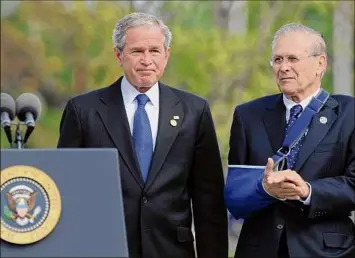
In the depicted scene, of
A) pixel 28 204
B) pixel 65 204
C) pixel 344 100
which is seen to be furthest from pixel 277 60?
pixel 28 204

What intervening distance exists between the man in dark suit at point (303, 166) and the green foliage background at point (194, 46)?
612 centimetres

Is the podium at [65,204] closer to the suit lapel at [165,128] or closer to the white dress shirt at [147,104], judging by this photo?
the suit lapel at [165,128]

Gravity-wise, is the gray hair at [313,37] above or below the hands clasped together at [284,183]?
above

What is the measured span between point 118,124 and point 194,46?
636 centimetres

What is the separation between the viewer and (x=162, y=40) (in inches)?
206

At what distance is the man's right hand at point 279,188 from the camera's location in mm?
4770

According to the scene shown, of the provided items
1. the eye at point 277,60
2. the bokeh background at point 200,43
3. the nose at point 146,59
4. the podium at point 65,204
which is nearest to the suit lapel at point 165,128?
the nose at point 146,59

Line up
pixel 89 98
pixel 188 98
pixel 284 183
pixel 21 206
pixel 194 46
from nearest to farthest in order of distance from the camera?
pixel 21 206 < pixel 284 183 < pixel 89 98 < pixel 188 98 < pixel 194 46

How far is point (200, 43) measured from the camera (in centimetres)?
1159

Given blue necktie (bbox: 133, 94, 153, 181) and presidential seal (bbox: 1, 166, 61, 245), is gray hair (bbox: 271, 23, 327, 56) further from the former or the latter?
presidential seal (bbox: 1, 166, 61, 245)

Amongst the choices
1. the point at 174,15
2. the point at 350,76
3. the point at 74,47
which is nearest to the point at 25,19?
the point at 74,47

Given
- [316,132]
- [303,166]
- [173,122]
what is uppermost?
[173,122]

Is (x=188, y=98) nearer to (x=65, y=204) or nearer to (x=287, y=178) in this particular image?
(x=287, y=178)

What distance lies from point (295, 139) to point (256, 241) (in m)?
0.51
